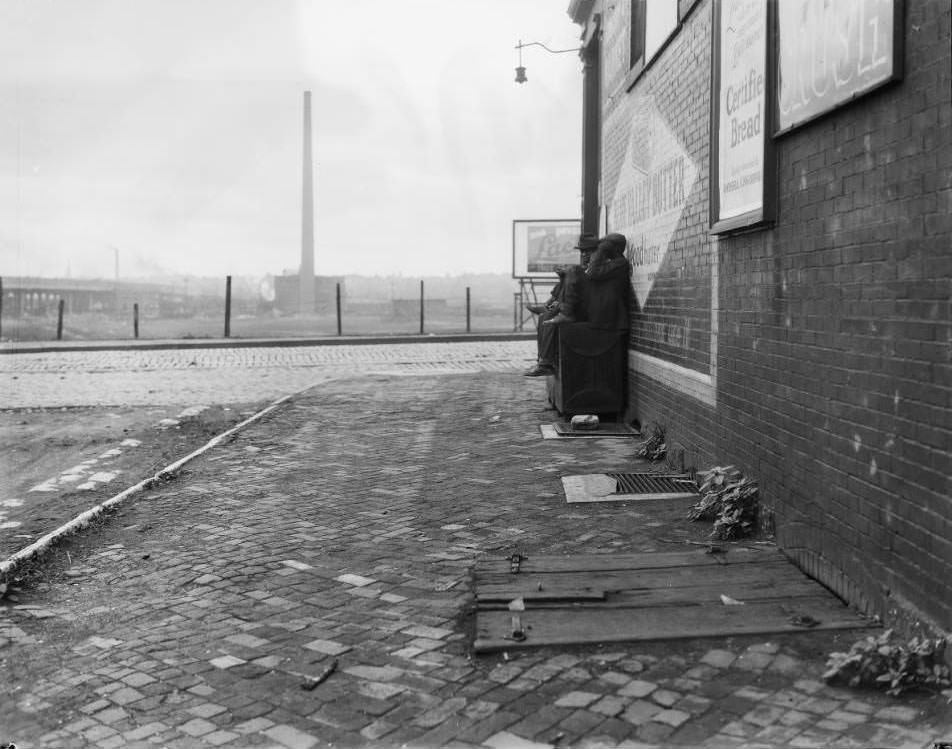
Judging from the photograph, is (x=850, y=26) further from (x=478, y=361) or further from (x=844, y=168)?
(x=478, y=361)

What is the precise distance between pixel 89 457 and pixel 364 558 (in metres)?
4.83

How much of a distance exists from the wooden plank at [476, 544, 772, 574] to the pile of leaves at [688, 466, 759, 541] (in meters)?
0.31

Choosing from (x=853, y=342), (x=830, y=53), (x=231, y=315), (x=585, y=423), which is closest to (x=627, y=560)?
(x=853, y=342)

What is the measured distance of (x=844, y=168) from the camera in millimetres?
4566

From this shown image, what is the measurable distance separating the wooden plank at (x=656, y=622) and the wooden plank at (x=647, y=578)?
1.07 ft

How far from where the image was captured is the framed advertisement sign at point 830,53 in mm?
4031

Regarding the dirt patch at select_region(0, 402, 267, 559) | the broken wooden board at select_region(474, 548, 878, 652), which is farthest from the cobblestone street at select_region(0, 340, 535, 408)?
the broken wooden board at select_region(474, 548, 878, 652)

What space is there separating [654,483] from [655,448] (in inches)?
46.4

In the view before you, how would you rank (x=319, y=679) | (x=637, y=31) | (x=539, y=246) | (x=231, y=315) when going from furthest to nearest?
(x=231, y=315) → (x=539, y=246) → (x=637, y=31) → (x=319, y=679)

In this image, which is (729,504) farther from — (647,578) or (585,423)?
(585,423)

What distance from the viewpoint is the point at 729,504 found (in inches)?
232

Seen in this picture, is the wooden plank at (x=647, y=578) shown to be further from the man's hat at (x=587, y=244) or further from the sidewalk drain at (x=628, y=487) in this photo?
the man's hat at (x=587, y=244)

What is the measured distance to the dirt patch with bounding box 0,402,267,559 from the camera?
7.21 metres

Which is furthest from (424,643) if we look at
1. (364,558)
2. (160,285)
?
(160,285)
